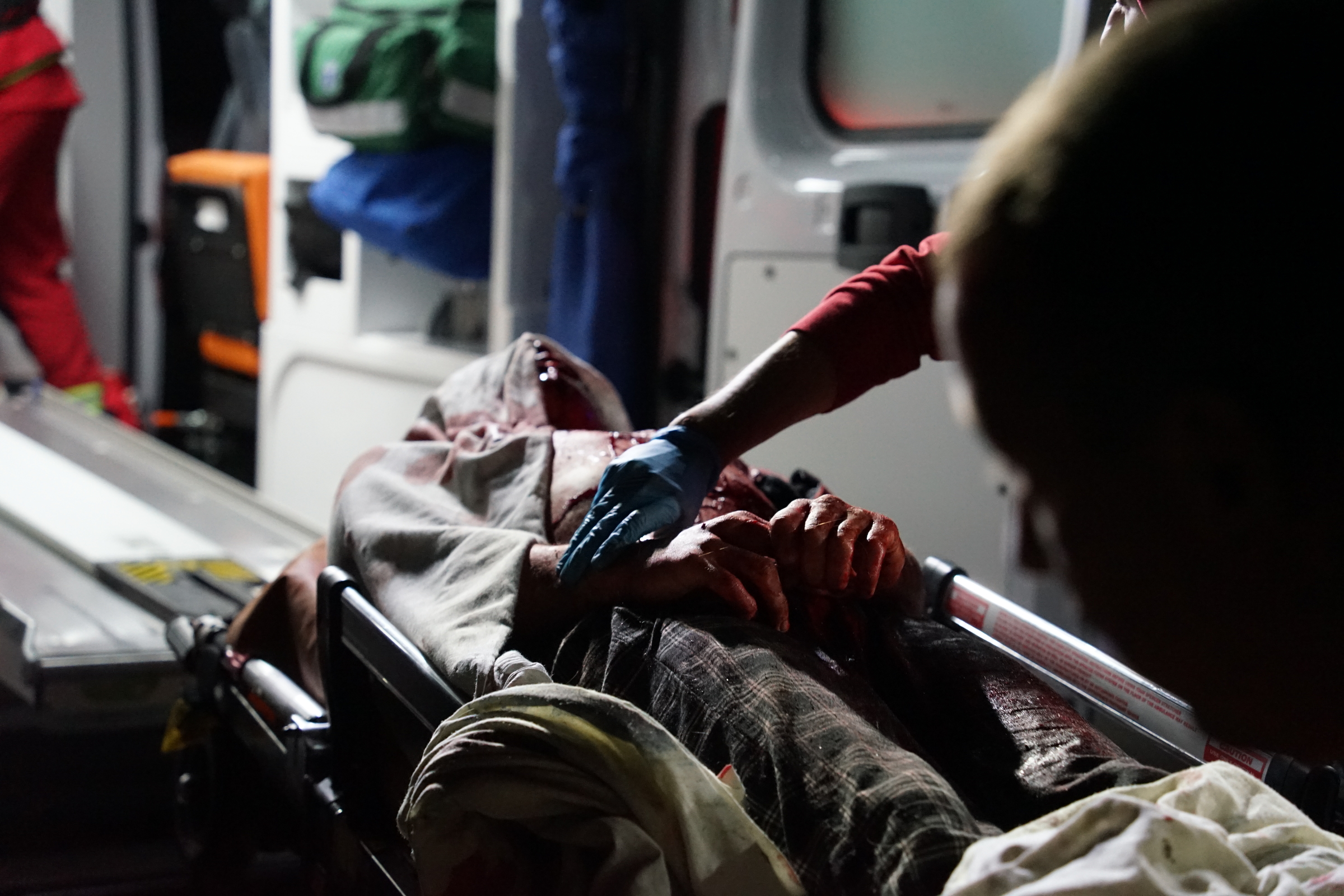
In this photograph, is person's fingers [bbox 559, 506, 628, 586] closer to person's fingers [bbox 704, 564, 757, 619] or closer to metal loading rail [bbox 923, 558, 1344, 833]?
person's fingers [bbox 704, 564, 757, 619]

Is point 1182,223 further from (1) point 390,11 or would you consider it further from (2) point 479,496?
(1) point 390,11

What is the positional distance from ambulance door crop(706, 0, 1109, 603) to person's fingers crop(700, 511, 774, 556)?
77 centimetres

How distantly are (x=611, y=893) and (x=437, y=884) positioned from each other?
0.15 m

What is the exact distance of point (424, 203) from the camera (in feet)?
9.80

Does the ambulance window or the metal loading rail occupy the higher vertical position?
the ambulance window

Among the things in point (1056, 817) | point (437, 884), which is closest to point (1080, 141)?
point (1056, 817)

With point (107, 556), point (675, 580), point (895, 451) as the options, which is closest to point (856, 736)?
point (675, 580)

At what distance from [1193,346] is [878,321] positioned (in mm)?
964

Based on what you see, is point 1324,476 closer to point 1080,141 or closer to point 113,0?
point 1080,141

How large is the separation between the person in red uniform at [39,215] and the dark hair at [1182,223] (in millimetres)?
4509

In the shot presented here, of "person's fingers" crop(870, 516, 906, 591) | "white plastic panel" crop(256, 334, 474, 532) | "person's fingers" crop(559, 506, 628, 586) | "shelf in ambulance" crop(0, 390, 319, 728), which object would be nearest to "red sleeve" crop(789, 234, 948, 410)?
"person's fingers" crop(870, 516, 906, 591)

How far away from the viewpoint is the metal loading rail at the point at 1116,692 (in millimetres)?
1057

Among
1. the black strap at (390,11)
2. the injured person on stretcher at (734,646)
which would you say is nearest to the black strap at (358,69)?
the black strap at (390,11)

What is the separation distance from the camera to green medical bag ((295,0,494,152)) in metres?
2.91
